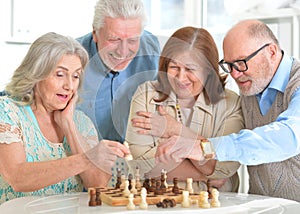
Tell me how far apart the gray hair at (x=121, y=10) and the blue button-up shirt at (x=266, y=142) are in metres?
0.53

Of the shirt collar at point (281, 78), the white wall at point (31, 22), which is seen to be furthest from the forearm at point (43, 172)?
the white wall at point (31, 22)

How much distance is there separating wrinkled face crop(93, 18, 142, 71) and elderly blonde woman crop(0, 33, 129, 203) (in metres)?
0.11

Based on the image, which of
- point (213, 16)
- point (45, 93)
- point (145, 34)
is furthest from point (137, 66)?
point (213, 16)

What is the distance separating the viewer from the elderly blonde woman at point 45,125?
1.82 m

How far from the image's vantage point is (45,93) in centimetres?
197

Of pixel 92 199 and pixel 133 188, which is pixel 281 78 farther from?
pixel 92 199

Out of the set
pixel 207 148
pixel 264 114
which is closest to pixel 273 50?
pixel 264 114

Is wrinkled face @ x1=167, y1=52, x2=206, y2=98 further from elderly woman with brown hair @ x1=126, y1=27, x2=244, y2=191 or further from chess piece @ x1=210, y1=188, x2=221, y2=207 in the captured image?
chess piece @ x1=210, y1=188, x2=221, y2=207

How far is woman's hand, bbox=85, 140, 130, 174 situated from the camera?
1595 mm

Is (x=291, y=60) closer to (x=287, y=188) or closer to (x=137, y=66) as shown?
(x=287, y=188)

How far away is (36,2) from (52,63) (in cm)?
133

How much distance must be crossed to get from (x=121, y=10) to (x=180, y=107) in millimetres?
453

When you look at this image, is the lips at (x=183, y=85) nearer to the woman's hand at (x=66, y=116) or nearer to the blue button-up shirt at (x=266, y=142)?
the blue button-up shirt at (x=266, y=142)

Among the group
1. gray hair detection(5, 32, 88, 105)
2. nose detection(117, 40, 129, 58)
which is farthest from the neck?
gray hair detection(5, 32, 88, 105)
